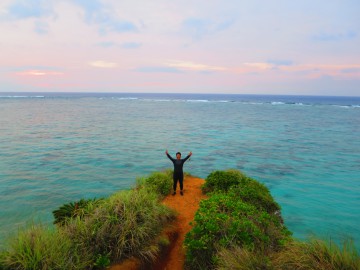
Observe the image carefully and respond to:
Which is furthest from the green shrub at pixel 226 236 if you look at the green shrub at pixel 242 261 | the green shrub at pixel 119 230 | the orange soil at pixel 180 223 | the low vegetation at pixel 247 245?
the green shrub at pixel 119 230

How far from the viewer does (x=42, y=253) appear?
19.5 feet

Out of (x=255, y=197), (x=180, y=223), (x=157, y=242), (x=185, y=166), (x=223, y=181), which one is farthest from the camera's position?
(x=185, y=166)

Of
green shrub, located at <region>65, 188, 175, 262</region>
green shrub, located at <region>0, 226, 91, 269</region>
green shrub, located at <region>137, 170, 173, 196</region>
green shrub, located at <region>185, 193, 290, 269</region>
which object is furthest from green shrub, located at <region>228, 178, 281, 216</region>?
green shrub, located at <region>0, 226, 91, 269</region>

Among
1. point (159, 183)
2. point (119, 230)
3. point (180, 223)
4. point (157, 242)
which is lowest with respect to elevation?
point (180, 223)

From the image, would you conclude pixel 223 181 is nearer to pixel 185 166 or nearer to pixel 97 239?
pixel 97 239

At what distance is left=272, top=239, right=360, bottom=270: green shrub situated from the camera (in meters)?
5.48

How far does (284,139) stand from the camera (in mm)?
36969

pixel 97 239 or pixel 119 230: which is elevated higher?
pixel 119 230

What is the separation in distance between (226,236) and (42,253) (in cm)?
482

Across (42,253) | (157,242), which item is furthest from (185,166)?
(42,253)

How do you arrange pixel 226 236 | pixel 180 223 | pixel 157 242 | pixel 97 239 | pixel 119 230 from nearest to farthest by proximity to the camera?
pixel 97 239
pixel 226 236
pixel 119 230
pixel 157 242
pixel 180 223

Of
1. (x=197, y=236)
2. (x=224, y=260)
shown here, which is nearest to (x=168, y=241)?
(x=197, y=236)

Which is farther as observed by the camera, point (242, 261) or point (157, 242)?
point (157, 242)

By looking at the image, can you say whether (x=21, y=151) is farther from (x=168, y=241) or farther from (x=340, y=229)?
(x=340, y=229)
